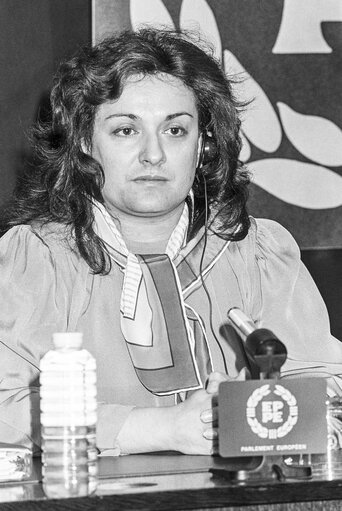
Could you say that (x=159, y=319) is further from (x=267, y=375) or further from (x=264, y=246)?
(x=267, y=375)

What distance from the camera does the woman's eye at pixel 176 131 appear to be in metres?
2.10

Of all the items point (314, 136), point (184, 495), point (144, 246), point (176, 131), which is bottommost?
point (184, 495)

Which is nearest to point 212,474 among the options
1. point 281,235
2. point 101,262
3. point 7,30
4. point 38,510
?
point 38,510

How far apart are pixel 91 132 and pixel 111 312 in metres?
0.37

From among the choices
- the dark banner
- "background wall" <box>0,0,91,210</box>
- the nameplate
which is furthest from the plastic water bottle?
the dark banner

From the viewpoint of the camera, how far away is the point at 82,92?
84.4 inches

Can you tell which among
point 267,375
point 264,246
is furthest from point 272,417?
point 264,246

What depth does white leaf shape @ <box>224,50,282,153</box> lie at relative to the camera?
2574 millimetres

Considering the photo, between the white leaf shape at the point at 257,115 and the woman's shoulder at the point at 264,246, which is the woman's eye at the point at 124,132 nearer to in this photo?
the woman's shoulder at the point at 264,246

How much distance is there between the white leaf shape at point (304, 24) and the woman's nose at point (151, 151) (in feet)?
2.23

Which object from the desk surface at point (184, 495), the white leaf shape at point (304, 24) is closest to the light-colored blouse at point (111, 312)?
the desk surface at point (184, 495)

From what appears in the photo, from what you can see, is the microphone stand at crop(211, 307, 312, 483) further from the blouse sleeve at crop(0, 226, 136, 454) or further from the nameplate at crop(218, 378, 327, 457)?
the blouse sleeve at crop(0, 226, 136, 454)

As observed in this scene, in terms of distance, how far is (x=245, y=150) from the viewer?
2604 millimetres

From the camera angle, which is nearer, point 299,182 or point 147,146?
point 147,146
